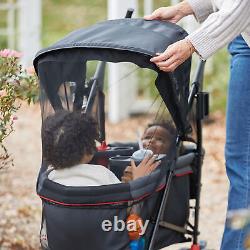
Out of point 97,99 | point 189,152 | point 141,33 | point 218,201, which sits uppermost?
point 141,33

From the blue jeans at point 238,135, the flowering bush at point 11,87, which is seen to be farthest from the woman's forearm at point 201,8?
the flowering bush at point 11,87

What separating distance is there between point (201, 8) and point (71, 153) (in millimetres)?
874

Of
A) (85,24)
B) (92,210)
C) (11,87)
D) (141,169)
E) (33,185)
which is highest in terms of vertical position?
(85,24)

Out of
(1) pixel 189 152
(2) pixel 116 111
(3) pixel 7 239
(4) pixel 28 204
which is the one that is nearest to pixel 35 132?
(2) pixel 116 111

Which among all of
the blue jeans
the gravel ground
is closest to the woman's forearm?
the blue jeans

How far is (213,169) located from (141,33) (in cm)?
359

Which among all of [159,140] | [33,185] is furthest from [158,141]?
[33,185]

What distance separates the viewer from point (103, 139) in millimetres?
3852

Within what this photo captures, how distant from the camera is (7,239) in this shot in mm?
4797

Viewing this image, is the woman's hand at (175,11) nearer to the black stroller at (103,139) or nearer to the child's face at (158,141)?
the black stroller at (103,139)

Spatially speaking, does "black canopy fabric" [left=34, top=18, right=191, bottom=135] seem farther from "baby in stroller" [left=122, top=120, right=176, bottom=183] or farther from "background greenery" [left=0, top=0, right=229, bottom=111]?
"background greenery" [left=0, top=0, right=229, bottom=111]

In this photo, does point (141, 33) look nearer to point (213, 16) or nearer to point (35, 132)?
point (213, 16)

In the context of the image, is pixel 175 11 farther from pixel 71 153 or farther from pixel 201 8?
pixel 71 153

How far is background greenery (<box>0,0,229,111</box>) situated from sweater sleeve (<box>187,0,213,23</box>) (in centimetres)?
507
